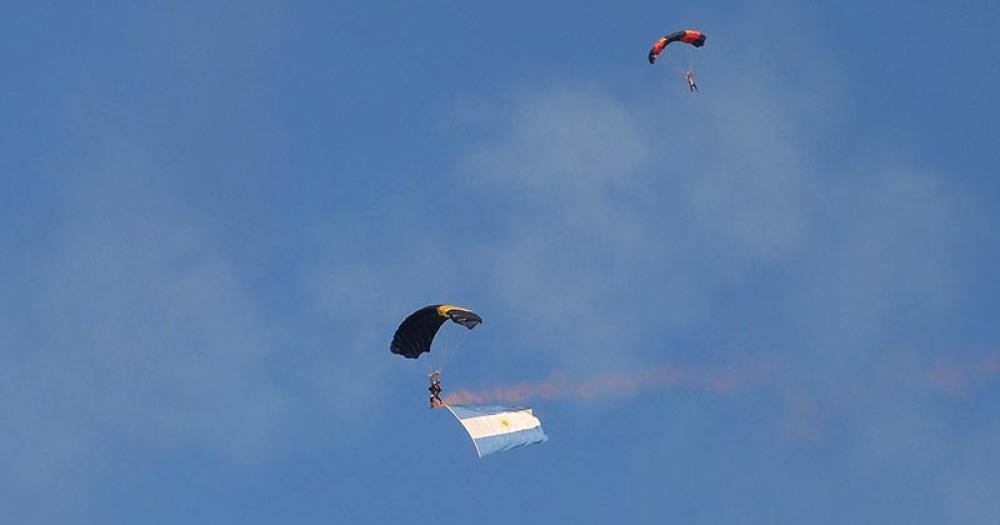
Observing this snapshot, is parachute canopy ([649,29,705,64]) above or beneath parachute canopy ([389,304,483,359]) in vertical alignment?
above

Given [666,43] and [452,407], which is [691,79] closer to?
[666,43]

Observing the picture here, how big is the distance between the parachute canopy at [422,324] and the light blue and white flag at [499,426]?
1.98 meters

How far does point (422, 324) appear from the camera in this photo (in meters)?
66.2

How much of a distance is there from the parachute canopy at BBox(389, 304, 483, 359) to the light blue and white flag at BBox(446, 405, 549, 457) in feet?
6.51

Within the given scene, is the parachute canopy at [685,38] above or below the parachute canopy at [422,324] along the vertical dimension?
above

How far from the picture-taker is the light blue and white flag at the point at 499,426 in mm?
66250

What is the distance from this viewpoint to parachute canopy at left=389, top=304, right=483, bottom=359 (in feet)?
217

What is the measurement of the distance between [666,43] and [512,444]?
53.7 ft

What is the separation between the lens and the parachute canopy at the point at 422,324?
217ft

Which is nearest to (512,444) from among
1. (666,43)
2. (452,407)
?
(452,407)

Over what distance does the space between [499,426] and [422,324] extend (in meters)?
3.85

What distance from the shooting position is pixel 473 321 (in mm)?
66312

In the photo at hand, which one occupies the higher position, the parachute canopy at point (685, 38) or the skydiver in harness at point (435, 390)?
the parachute canopy at point (685, 38)

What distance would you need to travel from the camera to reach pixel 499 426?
67.6 meters
